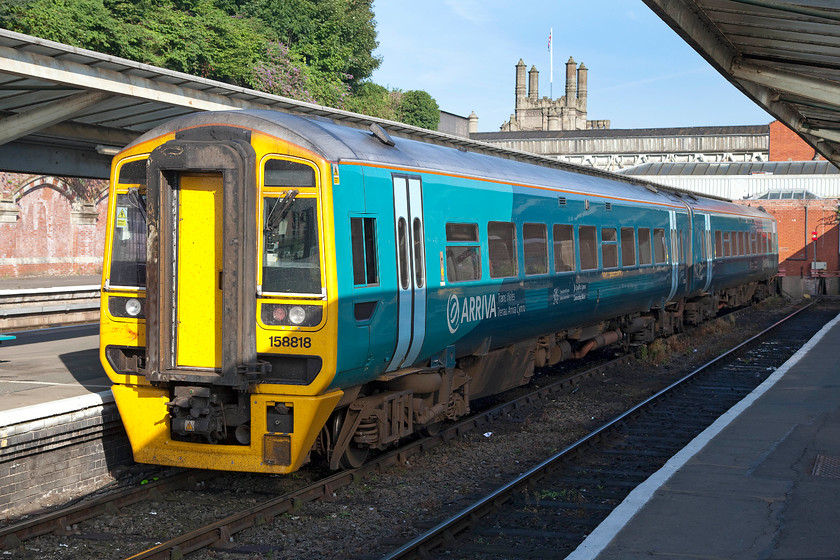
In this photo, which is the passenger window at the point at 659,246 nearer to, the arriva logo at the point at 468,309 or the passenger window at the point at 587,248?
the passenger window at the point at 587,248

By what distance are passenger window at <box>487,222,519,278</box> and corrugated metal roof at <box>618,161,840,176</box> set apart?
46.5 meters

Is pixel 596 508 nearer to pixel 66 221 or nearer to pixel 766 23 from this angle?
pixel 766 23

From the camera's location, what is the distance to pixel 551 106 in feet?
376

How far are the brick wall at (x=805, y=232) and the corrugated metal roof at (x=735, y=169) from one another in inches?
315

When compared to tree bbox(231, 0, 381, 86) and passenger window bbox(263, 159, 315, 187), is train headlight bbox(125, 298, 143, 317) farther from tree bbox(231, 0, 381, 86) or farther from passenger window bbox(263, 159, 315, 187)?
tree bbox(231, 0, 381, 86)

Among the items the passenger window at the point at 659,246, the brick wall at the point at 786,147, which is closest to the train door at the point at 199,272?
the passenger window at the point at 659,246

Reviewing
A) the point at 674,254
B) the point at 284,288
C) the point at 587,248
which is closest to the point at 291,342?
the point at 284,288

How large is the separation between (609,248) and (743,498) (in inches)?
293

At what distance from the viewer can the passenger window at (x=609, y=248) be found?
1412 centimetres

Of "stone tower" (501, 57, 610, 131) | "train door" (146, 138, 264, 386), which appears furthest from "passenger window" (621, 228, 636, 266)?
"stone tower" (501, 57, 610, 131)

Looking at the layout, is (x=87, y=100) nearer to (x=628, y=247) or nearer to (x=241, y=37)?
(x=628, y=247)

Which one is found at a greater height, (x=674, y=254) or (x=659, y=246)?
(x=659, y=246)

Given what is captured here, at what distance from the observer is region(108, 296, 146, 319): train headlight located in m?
8.02

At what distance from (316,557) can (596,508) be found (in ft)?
8.88
